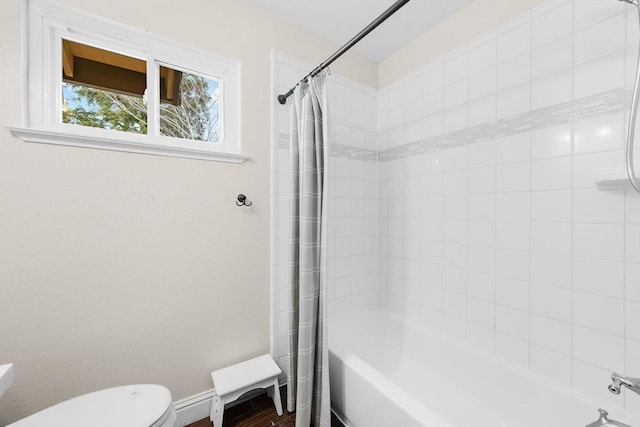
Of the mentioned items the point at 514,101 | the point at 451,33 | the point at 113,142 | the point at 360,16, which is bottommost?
the point at 113,142

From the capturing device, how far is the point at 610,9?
1.12 m

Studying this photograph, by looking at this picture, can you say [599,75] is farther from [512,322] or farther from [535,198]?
[512,322]

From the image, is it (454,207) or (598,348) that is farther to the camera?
(454,207)

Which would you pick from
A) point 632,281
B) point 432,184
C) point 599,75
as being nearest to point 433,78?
point 432,184

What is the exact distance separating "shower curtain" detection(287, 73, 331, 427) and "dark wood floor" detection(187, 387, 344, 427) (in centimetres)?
13

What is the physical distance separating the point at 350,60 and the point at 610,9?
1.45m

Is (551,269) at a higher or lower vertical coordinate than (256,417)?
higher

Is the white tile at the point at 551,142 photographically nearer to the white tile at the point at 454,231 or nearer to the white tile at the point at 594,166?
the white tile at the point at 594,166

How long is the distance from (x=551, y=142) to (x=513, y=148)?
16cm

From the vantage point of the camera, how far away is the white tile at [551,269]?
1245mm

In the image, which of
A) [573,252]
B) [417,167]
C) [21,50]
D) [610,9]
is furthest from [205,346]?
[610,9]

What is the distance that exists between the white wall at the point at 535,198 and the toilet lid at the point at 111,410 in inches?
65.9

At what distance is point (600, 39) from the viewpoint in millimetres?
1152

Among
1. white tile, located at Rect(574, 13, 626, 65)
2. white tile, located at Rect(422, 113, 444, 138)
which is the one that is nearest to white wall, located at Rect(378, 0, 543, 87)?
white tile, located at Rect(574, 13, 626, 65)
